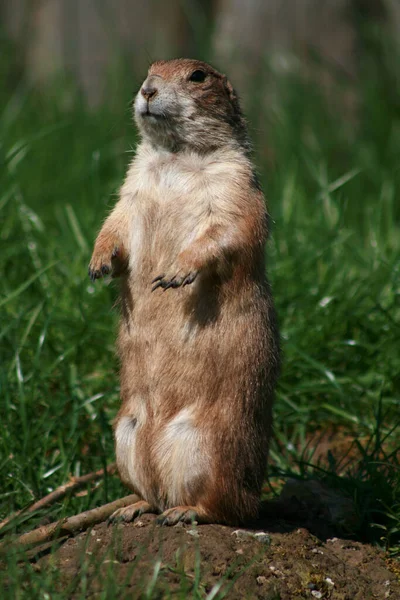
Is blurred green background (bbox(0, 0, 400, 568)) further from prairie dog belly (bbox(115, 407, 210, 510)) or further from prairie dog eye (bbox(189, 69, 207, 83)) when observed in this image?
prairie dog eye (bbox(189, 69, 207, 83))

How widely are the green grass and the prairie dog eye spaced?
1.42 m

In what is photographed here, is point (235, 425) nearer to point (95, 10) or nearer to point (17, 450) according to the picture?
point (17, 450)

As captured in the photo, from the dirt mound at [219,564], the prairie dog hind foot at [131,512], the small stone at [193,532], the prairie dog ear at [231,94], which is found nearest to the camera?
the dirt mound at [219,564]

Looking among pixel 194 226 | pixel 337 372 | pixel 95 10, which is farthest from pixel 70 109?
pixel 194 226

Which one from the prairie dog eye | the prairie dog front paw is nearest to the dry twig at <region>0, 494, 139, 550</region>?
the prairie dog front paw

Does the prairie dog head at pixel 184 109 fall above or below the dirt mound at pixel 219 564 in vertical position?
above

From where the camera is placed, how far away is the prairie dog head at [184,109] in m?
3.55

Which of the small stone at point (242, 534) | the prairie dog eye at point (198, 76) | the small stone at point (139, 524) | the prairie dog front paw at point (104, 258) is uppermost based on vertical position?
the prairie dog eye at point (198, 76)

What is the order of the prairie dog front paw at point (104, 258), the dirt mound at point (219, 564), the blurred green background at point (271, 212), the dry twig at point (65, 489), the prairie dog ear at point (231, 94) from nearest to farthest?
1. the dirt mound at point (219, 564)
2. the prairie dog front paw at point (104, 258)
3. the dry twig at point (65, 489)
4. the prairie dog ear at point (231, 94)
5. the blurred green background at point (271, 212)

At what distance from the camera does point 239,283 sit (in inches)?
132

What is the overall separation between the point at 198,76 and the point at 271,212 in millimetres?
2692

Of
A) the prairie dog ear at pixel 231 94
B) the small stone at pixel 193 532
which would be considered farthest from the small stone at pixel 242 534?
the prairie dog ear at pixel 231 94

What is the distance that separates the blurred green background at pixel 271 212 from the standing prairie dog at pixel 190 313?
0.53m

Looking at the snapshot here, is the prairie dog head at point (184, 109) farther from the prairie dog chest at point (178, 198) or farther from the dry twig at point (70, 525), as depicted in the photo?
the dry twig at point (70, 525)
